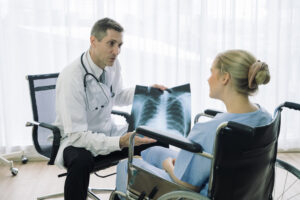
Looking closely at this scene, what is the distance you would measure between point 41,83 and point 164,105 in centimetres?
72

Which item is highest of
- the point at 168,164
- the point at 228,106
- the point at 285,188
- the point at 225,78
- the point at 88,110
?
the point at 225,78

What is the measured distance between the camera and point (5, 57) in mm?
2721

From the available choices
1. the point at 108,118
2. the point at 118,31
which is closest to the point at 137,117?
the point at 108,118

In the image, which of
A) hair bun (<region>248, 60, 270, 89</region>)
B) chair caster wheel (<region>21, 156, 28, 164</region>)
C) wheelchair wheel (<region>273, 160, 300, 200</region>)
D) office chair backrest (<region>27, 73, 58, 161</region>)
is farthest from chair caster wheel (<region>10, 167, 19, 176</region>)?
hair bun (<region>248, 60, 270, 89</region>)

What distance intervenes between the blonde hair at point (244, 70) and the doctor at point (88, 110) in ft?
1.67

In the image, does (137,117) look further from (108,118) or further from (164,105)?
(108,118)

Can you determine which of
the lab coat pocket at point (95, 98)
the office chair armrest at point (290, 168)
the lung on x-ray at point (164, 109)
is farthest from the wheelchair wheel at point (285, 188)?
the lab coat pocket at point (95, 98)

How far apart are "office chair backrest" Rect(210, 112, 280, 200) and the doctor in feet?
1.63

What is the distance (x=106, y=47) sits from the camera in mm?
1925

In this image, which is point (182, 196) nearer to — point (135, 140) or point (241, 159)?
point (241, 159)

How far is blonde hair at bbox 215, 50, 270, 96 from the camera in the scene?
1311mm

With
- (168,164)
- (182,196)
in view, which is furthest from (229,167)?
(168,164)

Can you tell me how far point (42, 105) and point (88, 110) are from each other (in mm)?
298

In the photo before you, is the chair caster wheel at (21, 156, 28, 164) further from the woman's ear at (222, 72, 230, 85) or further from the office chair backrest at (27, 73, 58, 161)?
the woman's ear at (222, 72, 230, 85)
